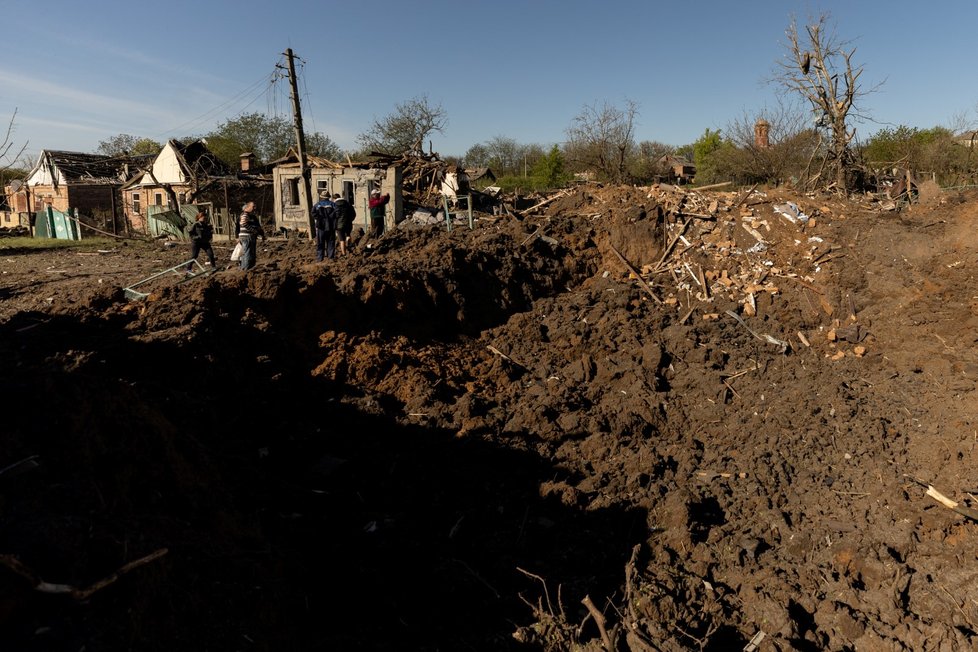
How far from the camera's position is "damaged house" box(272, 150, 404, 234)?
68.6ft

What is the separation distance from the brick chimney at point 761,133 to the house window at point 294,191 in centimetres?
2113

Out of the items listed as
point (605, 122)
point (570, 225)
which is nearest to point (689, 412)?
point (570, 225)

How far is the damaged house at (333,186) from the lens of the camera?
20.9 metres

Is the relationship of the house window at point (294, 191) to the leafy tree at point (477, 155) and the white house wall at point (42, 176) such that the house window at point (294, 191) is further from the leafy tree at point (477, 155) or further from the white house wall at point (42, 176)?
the leafy tree at point (477, 155)

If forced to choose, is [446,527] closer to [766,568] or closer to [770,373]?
[766,568]

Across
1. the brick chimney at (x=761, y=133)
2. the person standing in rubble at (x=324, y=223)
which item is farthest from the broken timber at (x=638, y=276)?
the brick chimney at (x=761, y=133)

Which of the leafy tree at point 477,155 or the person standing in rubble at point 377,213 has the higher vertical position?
the leafy tree at point 477,155

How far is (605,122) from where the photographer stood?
31859 millimetres

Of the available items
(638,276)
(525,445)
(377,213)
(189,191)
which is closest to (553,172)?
(189,191)

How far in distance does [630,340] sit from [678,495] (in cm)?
367

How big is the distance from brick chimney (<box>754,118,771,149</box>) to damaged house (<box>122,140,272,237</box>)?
22.8 metres

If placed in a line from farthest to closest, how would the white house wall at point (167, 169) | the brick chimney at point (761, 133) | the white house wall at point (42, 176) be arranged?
the white house wall at point (42, 176), the white house wall at point (167, 169), the brick chimney at point (761, 133)

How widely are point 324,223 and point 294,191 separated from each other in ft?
45.2

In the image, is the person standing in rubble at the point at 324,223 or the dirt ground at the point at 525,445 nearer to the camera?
the dirt ground at the point at 525,445
